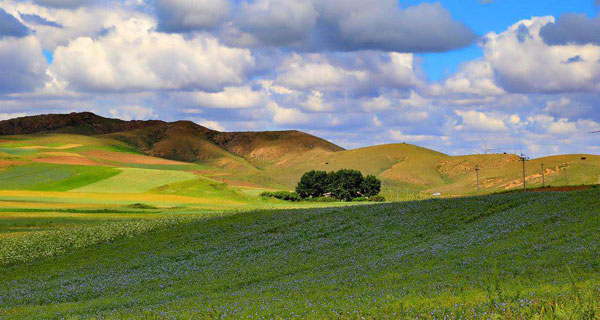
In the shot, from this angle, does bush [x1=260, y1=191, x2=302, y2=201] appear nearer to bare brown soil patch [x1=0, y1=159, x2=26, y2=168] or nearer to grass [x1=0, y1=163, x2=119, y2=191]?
grass [x1=0, y1=163, x2=119, y2=191]

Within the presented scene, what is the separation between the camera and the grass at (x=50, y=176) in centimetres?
15150

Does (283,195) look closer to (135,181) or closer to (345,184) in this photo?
(345,184)

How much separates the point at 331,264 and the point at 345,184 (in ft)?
445

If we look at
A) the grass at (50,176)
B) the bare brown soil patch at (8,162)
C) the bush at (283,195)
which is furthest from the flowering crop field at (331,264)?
the bare brown soil patch at (8,162)

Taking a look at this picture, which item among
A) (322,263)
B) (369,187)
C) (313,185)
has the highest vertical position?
(313,185)

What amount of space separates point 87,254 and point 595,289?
4818cm

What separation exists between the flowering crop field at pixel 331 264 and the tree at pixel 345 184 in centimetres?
9782

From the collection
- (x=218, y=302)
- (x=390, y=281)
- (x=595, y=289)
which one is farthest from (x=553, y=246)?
(x=218, y=302)

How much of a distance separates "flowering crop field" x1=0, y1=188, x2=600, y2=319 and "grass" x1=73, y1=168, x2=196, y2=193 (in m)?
78.3

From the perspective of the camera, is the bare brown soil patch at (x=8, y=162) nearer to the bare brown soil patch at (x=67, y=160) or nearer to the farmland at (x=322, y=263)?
the bare brown soil patch at (x=67, y=160)

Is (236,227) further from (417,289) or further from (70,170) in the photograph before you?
(70,170)

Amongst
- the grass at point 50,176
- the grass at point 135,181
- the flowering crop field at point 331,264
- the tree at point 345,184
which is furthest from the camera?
the tree at point 345,184

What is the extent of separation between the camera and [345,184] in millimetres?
172375

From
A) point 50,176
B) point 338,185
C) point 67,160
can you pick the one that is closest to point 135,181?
point 50,176
